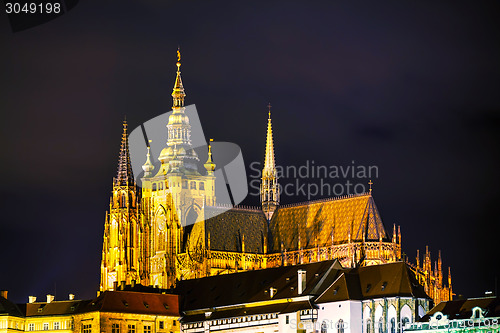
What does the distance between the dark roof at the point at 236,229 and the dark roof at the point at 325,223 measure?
1544 mm

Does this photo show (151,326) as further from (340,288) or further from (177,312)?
(340,288)

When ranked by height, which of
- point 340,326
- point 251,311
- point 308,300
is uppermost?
point 308,300

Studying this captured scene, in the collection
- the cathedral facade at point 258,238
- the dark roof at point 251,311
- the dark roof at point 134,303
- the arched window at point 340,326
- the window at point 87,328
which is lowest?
the arched window at point 340,326

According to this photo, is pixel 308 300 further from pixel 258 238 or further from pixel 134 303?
pixel 258 238

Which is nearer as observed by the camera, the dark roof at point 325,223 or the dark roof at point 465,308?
the dark roof at point 465,308

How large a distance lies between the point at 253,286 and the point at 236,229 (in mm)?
35273

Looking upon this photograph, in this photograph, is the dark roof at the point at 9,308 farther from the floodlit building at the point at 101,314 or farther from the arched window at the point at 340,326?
the arched window at the point at 340,326

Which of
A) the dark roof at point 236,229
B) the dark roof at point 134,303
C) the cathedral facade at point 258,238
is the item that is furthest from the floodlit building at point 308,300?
the dark roof at point 236,229

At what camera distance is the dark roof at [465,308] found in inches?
5443

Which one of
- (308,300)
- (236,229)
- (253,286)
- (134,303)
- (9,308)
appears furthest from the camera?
(236,229)

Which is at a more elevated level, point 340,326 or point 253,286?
point 253,286

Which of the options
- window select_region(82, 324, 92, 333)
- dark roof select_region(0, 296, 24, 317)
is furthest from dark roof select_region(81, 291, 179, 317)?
dark roof select_region(0, 296, 24, 317)

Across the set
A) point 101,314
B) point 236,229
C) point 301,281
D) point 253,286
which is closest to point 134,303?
point 101,314

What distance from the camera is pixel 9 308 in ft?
532
